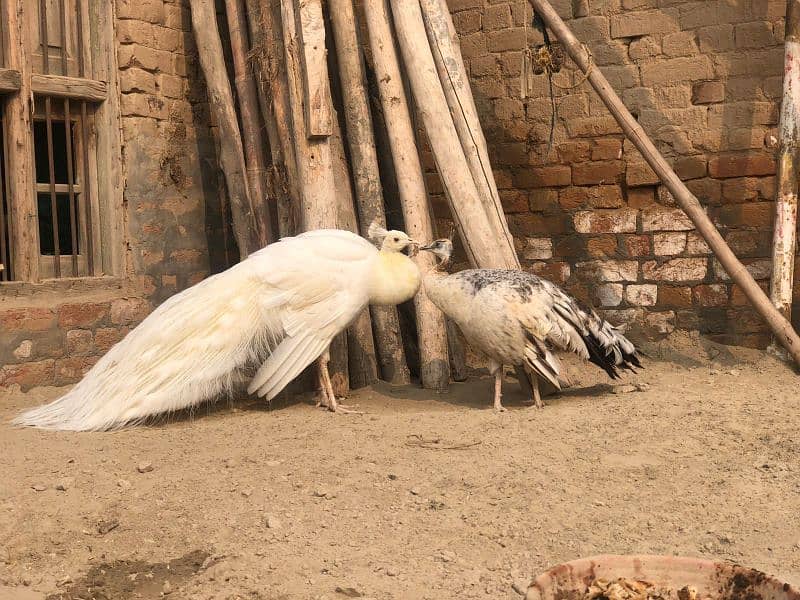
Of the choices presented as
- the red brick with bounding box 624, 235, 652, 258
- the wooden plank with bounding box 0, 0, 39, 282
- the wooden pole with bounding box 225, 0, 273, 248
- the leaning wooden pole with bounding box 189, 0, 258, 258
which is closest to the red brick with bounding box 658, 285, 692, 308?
the red brick with bounding box 624, 235, 652, 258

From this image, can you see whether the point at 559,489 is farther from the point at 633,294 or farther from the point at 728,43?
the point at 728,43

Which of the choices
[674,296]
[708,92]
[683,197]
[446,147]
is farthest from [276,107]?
[674,296]

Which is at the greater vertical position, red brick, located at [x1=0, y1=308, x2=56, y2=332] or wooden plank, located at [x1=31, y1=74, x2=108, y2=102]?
wooden plank, located at [x1=31, y1=74, x2=108, y2=102]

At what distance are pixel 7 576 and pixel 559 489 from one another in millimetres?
2226

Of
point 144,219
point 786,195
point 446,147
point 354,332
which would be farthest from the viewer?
point 144,219

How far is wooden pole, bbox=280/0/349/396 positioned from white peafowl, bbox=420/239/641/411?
2.55 feet

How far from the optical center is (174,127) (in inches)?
268

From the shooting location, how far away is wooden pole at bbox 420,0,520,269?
6109mm

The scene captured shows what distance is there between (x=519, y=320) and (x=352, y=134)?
1.93 meters

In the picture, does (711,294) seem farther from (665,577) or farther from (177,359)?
(665,577)

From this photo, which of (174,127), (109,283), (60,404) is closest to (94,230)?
(109,283)

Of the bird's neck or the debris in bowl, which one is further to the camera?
the bird's neck

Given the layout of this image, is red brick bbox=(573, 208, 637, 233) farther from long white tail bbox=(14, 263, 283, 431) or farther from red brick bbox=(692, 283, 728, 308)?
long white tail bbox=(14, 263, 283, 431)

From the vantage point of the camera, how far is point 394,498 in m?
3.92
